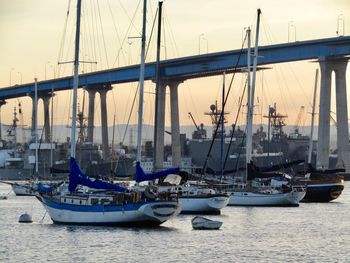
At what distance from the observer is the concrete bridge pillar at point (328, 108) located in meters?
163

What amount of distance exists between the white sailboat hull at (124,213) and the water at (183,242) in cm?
50

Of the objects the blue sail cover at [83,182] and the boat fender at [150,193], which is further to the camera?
the blue sail cover at [83,182]

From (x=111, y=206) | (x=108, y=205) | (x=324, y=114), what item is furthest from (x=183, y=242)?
(x=324, y=114)

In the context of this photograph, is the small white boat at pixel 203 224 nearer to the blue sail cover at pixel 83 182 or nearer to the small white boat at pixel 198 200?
the blue sail cover at pixel 83 182

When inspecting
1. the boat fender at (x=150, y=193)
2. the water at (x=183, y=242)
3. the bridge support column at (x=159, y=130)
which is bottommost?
the water at (x=183, y=242)

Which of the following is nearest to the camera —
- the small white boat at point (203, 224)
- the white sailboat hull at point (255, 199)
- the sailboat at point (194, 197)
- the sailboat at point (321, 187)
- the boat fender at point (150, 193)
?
the boat fender at point (150, 193)

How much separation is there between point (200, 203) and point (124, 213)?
49.5ft

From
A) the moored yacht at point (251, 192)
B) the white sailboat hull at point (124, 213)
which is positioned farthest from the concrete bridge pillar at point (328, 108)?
the white sailboat hull at point (124, 213)

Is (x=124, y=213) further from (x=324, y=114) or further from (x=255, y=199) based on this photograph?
(x=324, y=114)

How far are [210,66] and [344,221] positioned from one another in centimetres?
8767

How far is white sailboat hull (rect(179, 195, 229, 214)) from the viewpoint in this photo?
7950 cm

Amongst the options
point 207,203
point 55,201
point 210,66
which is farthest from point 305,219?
point 210,66

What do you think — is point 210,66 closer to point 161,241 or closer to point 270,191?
point 270,191

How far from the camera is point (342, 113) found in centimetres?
17412
